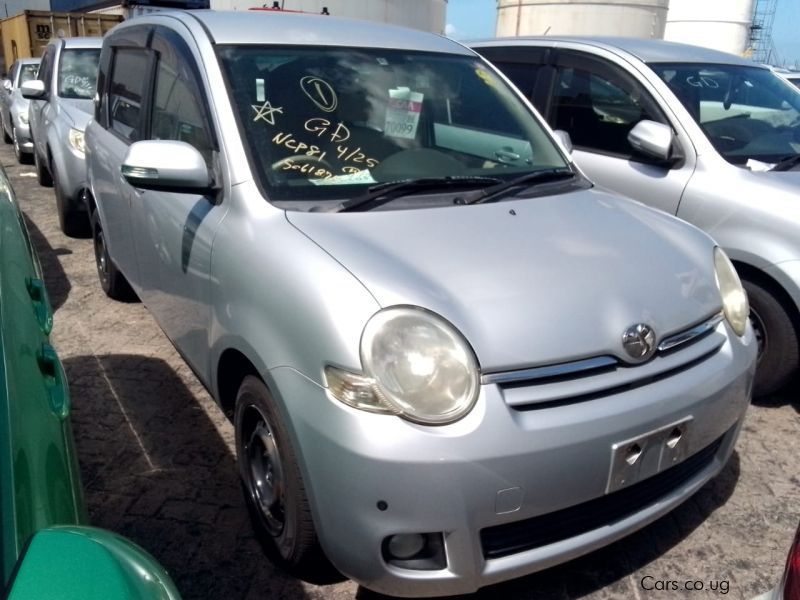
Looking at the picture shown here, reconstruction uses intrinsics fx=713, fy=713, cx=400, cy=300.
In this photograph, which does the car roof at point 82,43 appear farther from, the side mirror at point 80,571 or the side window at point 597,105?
the side mirror at point 80,571

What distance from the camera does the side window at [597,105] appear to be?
4324mm

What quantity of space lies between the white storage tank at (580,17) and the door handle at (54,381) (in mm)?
12886

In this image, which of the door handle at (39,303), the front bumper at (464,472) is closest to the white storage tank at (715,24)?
the front bumper at (464,472)

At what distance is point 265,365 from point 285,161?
0.85 metres

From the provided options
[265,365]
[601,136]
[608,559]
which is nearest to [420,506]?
[265,365]

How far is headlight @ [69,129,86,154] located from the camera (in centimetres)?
598

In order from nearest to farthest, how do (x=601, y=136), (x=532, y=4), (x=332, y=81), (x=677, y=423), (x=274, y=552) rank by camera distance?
(x=677, y=423), (x=274, y=552), (x=332, y=81), (x=601, y=136), (x=532, y=4)

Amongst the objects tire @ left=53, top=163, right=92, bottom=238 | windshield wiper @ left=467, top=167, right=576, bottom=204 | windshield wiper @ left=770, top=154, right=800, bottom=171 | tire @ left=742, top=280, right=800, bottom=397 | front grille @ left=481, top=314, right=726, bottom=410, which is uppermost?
windshield wiper @ left=467, top=167, right=576, bottom=204

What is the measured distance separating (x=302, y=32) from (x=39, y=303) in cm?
171

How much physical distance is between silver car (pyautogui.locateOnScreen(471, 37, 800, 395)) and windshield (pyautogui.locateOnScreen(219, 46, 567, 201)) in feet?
3.43

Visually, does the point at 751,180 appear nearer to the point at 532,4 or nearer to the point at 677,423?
the point at 677,423

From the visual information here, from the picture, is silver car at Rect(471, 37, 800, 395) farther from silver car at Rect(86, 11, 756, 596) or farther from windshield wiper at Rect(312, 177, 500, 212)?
windshield wiper at Rect(312, 177, 500, 212)

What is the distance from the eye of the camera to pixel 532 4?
13.5 m

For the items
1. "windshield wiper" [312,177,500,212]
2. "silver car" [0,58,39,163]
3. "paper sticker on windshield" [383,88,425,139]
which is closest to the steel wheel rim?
"windshield wiper" [312,177,500,212]
